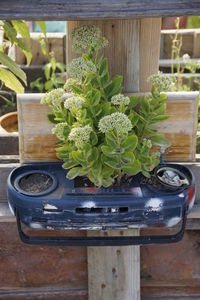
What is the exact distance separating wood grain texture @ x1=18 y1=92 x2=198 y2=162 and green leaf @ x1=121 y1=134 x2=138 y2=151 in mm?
268

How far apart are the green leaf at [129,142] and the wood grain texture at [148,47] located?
12.8 inches

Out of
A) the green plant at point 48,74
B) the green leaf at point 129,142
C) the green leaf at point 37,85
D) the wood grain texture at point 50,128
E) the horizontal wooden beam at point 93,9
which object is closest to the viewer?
the horizontal wooden beam at point 93,9

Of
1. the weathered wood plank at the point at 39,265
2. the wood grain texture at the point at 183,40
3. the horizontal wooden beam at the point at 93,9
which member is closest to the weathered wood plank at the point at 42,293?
the weathered wood plank at the point at 39,265

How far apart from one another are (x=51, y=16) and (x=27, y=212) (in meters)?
0.50

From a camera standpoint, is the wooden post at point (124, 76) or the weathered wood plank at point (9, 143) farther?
the weathered wood plank at point (9, 143)

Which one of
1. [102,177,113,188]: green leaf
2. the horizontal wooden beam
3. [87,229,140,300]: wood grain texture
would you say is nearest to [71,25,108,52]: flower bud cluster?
the horizontal wooden beam

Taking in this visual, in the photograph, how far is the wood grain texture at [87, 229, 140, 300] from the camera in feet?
5.37

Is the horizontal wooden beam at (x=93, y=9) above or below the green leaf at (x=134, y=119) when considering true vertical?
above

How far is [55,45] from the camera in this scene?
251 cm

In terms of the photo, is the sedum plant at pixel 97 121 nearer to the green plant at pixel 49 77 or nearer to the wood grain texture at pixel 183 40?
the green plant at pixel 49 77

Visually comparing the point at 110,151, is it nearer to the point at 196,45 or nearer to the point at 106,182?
the point at 106,182

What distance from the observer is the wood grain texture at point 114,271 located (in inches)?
64.4

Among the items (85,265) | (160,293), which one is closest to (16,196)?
(85,265)

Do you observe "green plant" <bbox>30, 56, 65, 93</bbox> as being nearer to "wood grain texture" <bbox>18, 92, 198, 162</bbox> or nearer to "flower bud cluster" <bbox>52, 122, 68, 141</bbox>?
"wood grain texture" <bbox>18, 92, 198, 162</bbox>
